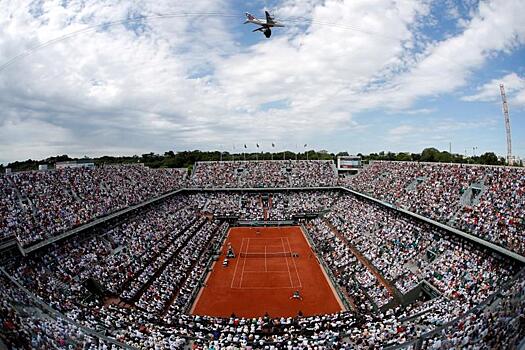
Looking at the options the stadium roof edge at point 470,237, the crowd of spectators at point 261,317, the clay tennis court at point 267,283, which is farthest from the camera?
the clay tennis court at point 267,283

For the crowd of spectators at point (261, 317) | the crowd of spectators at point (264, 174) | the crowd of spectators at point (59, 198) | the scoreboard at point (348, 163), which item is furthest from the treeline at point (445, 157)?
the crowd of spectators at point (59, 198)

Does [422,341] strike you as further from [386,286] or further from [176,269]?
[176,269]

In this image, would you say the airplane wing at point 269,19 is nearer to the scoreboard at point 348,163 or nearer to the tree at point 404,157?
the scoreboard at point 348,163

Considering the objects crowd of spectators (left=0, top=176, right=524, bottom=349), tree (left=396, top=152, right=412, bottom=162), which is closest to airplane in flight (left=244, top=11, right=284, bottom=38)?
crowd of spectators (left=0, top=176, right=524, bottom=349)

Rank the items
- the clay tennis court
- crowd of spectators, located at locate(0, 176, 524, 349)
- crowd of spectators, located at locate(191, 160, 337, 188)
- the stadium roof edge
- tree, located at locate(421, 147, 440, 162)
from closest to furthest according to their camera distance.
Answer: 1. crowd of spectators, located at locate(0, 176, 524, 349)
2. the stadium roof edge
3. the clay tennis court
4. crowd of spectators, located at locate(191, 160, 337, 188)
5. tree, located at locate(421, 147, 440, 162)

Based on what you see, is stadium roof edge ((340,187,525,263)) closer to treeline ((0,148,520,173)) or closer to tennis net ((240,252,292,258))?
tennis net ((240,252,292,258))

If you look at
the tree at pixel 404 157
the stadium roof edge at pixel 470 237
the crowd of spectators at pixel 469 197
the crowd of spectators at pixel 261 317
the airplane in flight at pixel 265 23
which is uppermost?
the airplane in flight at pixel 265 23

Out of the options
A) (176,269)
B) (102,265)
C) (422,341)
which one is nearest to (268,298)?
(176,269)
